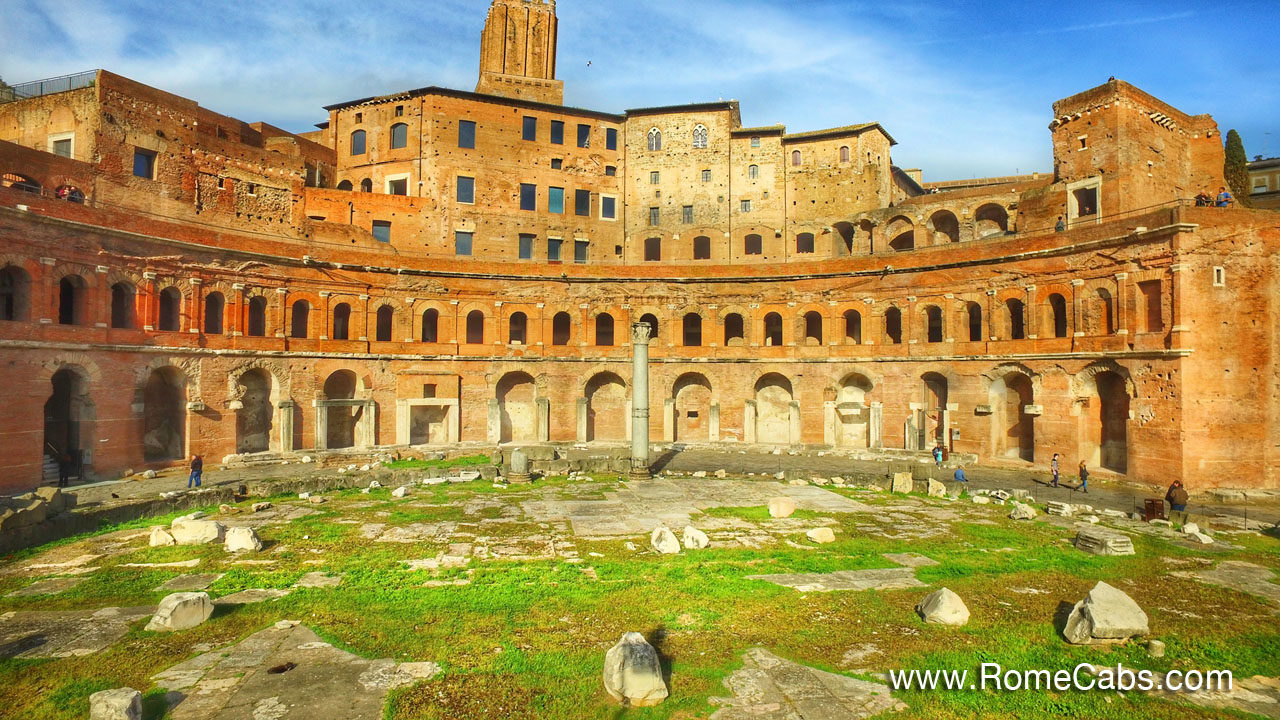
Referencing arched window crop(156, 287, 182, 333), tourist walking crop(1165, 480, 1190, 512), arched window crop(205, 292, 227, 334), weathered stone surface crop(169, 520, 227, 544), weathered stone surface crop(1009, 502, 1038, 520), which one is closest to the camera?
weathered stone surface crop(169, 520, 227, 544)

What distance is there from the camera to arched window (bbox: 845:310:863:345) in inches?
1342

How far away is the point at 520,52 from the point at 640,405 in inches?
1102

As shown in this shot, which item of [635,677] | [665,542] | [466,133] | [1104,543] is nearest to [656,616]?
[635,677]

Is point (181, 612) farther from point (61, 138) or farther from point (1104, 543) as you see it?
point (61, 138)

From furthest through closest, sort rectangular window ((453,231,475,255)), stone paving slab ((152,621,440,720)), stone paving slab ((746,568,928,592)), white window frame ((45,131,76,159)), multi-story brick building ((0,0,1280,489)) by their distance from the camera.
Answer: rectangular window ((453,231,475,255)) → white window frame ((45,131,76,159)) → multi-story brick building ((0,0,1280,489)) → stone paving slab ((746,568,928,592)) → stone paving slab ((152,621,440,720))

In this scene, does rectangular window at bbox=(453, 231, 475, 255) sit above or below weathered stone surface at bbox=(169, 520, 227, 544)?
above

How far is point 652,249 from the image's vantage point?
4188cm

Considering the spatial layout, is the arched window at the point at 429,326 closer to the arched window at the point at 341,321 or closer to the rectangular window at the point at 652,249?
the arched window at the point at 341,321

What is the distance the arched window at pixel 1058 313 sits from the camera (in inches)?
1097

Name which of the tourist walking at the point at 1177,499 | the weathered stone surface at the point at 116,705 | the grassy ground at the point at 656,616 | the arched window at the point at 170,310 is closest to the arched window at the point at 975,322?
the tourist walking at the point at 1177,499

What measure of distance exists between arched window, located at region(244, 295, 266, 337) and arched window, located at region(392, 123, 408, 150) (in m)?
13.7

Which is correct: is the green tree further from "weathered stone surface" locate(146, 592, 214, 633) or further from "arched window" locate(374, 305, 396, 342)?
"weathered stone surface" locate(146, 592, 214, 633)

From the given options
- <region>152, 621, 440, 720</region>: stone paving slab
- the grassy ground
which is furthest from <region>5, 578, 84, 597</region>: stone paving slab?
<region>152, 621, 440, 720</region>: stone paving slab

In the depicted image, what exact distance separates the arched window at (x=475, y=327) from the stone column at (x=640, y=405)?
12.9 m
